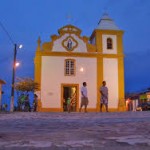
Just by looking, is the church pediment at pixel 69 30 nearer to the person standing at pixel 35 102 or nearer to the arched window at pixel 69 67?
the arched window at pixel 69 67

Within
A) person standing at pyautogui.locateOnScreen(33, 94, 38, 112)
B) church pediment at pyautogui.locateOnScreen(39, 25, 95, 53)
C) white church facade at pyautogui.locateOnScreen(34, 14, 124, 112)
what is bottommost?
person standing at pyautogui.locateOnScreen(33, 94, 38, 112)

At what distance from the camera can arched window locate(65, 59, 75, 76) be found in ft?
95.7

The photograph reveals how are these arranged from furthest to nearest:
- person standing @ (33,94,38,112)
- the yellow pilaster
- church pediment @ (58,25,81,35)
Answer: church pediment @ (58,25,81,35) < the yellow pilaster < person standing @ (33,94,38,112)

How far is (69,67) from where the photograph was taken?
1151 inches

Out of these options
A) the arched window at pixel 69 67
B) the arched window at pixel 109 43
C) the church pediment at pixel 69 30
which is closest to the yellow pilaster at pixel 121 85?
the arched window at pixel 109 43

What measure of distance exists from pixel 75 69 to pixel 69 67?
1.77ft

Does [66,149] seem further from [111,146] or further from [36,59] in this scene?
[36,59]

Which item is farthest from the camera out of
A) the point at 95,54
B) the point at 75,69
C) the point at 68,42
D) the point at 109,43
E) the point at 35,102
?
the point at 109,43

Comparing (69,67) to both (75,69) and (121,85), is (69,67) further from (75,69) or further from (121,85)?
(121,85)

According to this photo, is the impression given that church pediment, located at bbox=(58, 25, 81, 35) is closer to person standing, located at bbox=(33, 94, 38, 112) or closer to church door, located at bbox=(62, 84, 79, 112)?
church door, located at bbox=(62, 84, 79, 112)

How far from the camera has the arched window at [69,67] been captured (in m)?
29.2

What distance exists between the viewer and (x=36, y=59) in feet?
93.9

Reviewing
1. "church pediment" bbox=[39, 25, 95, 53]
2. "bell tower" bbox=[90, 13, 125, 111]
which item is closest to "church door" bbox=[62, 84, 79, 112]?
"bell tower" bbox=[90, 13, 125, 111]

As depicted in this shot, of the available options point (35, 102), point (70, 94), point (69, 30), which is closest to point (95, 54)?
point (69, 30)
